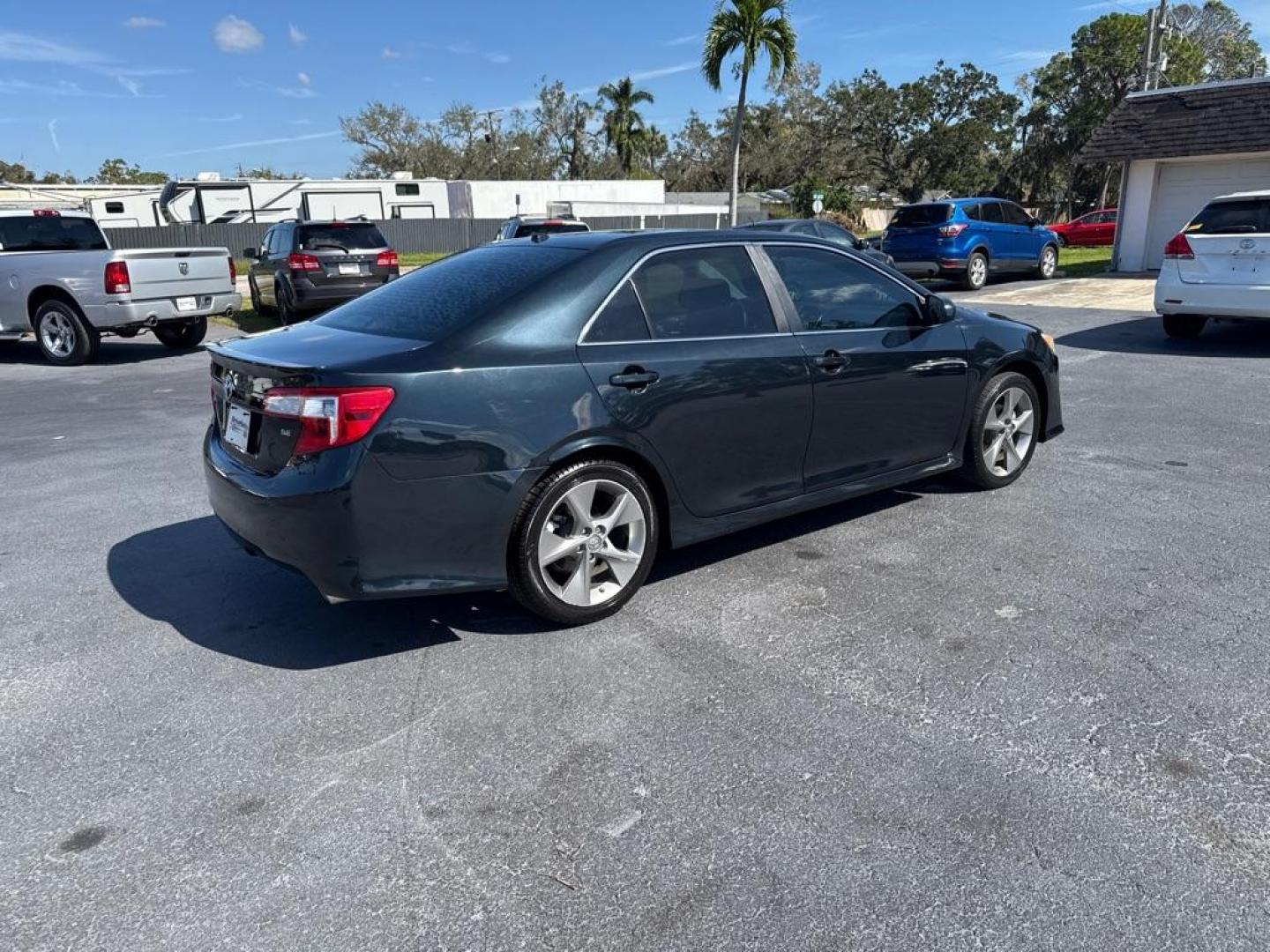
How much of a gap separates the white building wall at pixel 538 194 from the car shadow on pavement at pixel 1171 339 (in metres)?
33.5

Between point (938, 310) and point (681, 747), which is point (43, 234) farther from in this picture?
point (681, 747)

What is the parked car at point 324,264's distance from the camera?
46.4 feet

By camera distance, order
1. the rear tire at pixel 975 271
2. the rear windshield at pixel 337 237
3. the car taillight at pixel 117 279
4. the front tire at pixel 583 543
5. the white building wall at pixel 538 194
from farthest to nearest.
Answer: the white building wall at pixel 538 194 < the rear tire at pixel 975 271 < the rear windshield at pixel 337 237 < the car taillight at pixel 117 279 < the front tire at pixel 583 543

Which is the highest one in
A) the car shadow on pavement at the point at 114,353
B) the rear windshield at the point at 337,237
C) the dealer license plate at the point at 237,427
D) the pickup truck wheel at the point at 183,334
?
the rear windshield at the point at 337,237

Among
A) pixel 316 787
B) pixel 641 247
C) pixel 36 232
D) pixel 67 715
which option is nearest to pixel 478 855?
pixel 316 787

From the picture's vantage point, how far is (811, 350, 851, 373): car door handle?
173 inches

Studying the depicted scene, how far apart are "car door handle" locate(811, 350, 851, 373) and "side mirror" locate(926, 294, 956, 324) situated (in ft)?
2.55

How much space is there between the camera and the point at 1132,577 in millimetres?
4242

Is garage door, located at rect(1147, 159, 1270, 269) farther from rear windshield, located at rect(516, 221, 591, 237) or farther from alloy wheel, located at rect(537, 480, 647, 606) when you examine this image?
alloy wheel, located at rect(537, 480, 647, 606)

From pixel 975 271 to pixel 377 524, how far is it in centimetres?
1733

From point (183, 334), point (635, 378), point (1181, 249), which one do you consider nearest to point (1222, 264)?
point (1181, 249)

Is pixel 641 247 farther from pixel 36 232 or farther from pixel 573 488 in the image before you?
pixel 36 232

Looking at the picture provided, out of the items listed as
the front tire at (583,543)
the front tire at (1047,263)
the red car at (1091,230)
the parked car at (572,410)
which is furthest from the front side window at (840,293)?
the red car at (1091,230)

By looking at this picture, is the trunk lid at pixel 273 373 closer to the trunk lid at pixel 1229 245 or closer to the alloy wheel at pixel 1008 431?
the alloy wheel at pixel 1008 431
